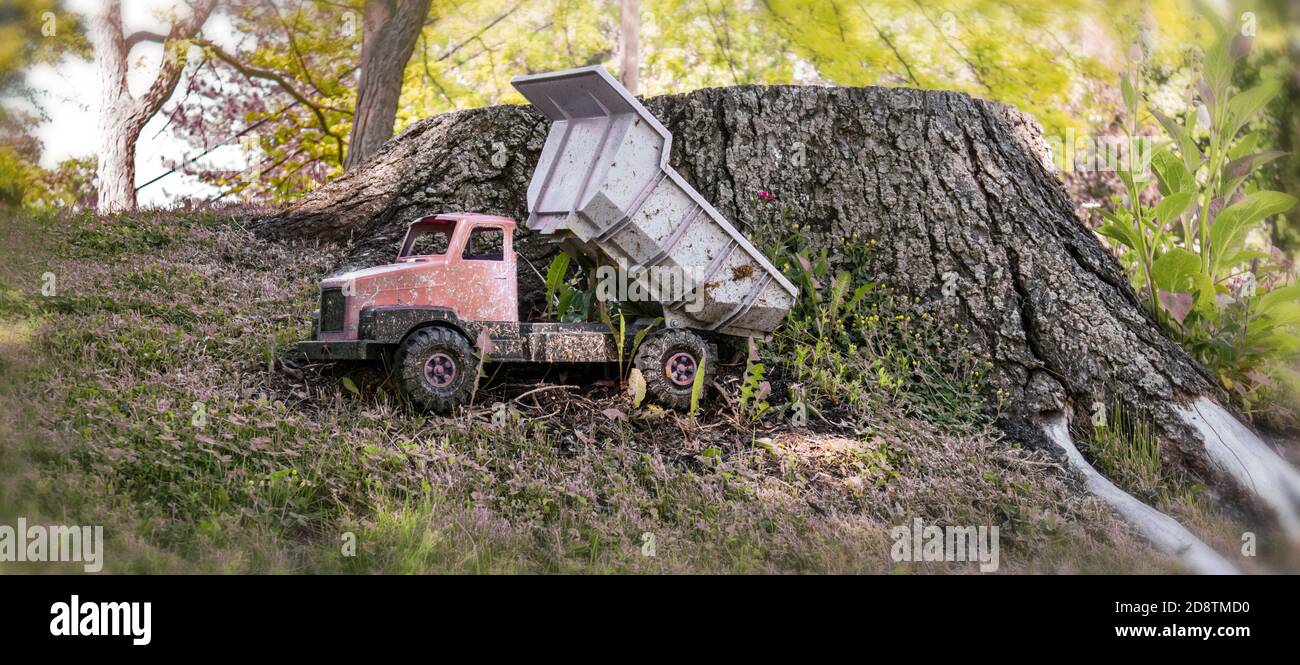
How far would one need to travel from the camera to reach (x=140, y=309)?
7.34m

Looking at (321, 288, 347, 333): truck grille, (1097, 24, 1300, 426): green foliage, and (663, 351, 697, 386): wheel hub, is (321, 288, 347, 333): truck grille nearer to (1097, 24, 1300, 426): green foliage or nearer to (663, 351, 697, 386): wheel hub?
(663, 351, 697, 386): wheel hub

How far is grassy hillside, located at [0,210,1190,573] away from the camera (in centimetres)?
501

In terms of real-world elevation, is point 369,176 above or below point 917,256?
above

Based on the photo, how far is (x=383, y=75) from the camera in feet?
36.9

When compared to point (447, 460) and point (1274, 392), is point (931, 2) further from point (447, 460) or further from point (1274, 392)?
point (447, 460)

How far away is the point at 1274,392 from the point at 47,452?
767cm

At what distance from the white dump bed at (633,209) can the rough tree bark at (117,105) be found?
309 inches

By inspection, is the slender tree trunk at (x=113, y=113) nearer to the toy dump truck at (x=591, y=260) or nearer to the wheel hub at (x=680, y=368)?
the toy dump truck at (x=591, y=260)

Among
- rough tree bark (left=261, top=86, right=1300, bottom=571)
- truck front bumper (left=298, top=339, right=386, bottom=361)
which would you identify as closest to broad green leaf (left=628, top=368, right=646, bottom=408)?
truck front bumper (left=298, top=339, right=386, bottom=361)

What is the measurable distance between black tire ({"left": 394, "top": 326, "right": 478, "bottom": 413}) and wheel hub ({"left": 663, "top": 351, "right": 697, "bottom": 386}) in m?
1.15

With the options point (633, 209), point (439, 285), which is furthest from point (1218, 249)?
point (439, 285)

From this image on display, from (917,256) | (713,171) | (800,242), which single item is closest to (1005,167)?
(917,256)

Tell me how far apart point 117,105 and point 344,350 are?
843 cm
